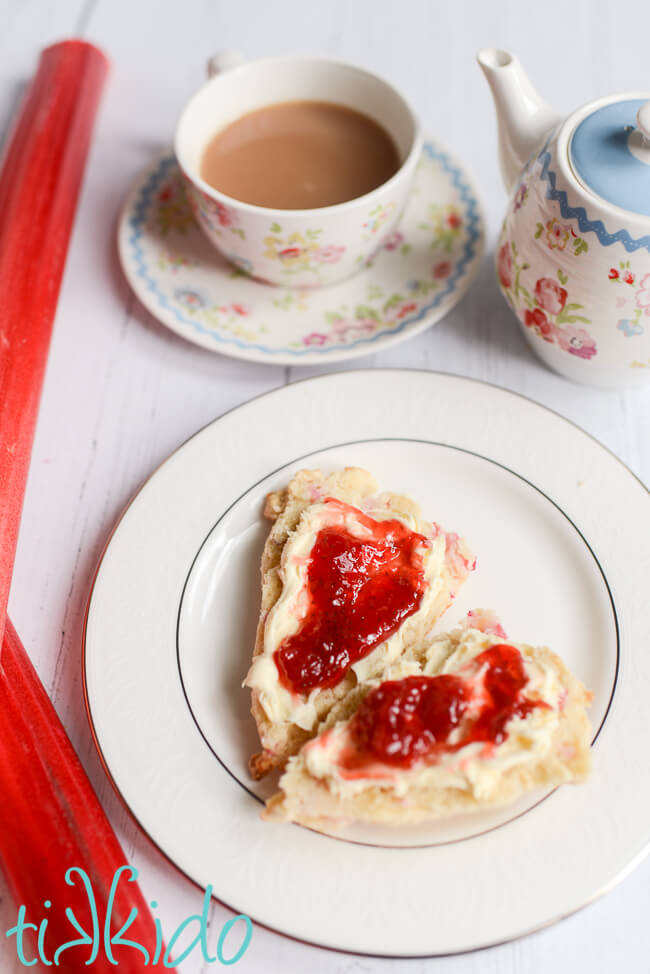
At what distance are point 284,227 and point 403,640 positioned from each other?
39.2 inches

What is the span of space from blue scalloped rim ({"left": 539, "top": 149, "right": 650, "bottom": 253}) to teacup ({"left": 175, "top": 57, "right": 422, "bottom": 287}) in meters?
0.42

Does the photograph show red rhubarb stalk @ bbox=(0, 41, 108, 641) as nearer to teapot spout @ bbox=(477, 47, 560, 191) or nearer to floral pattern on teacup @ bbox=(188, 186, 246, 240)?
floral pattern on teacup @ bbox=(188, 186, 246, 240)

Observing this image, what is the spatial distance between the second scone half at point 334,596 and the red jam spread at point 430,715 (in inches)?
4.4

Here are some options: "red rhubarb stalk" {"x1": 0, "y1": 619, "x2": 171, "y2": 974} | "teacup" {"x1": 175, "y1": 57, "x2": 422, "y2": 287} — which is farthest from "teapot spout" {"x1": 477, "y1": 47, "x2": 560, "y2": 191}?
"red rhubarb stalk" {"x1": 0, "y1": 619, "x2": 171, "y2": 974}

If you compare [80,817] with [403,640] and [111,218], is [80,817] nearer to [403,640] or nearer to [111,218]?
[403,640]

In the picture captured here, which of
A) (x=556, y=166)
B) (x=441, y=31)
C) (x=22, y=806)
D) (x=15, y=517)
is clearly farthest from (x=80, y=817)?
(x=441, y=31)

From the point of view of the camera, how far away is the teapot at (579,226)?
62.0 inches

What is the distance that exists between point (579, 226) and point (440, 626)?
2.81 feet

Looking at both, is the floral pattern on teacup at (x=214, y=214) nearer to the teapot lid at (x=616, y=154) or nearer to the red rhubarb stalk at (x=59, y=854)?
the teapot lid at (x=616, y=154)

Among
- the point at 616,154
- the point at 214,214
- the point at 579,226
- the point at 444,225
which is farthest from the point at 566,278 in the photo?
the point at 214,214

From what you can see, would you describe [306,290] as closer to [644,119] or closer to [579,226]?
[579,226]

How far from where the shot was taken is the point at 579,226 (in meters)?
1.62

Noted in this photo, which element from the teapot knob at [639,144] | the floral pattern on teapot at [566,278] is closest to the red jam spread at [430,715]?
the floral pattern on teapot at [566,278]

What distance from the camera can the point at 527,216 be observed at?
175 cm
